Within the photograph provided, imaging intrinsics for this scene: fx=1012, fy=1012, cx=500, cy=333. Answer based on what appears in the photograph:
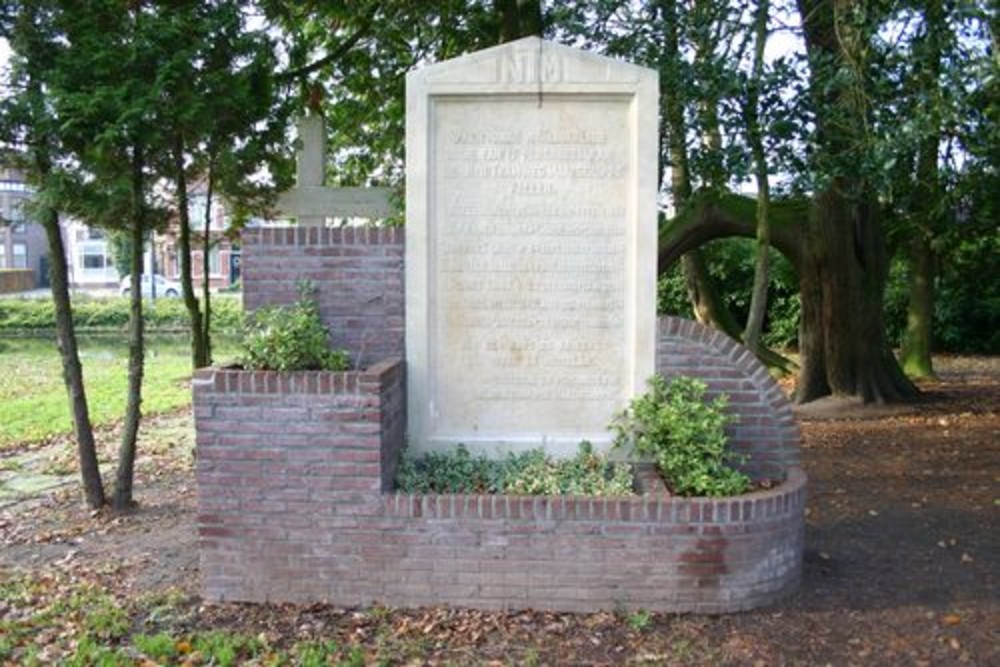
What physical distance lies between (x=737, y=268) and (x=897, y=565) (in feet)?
59.4

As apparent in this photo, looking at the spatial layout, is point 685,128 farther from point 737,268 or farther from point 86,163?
point 737,268

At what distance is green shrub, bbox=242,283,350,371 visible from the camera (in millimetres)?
5641

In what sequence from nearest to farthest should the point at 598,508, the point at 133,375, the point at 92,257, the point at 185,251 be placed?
the point at 598,508 < the point at 133,375 < the point at 185,251 < the point at 92,257

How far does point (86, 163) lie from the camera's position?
721 cm

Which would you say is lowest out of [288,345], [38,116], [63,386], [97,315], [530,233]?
[63,386]

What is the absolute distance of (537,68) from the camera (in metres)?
6.28

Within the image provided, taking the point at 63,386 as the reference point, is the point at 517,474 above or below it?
above

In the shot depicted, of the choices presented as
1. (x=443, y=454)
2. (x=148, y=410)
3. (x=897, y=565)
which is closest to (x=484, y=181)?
(x=443, y=454)

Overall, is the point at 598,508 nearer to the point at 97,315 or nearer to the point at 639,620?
the point at 639,620

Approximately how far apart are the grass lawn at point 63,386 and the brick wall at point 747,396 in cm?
940

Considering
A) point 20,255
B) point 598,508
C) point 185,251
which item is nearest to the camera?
point 598,508

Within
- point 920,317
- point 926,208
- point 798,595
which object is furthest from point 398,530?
point 920,317

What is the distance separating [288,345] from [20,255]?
81851 millimetres

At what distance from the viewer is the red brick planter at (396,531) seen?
522 cm
